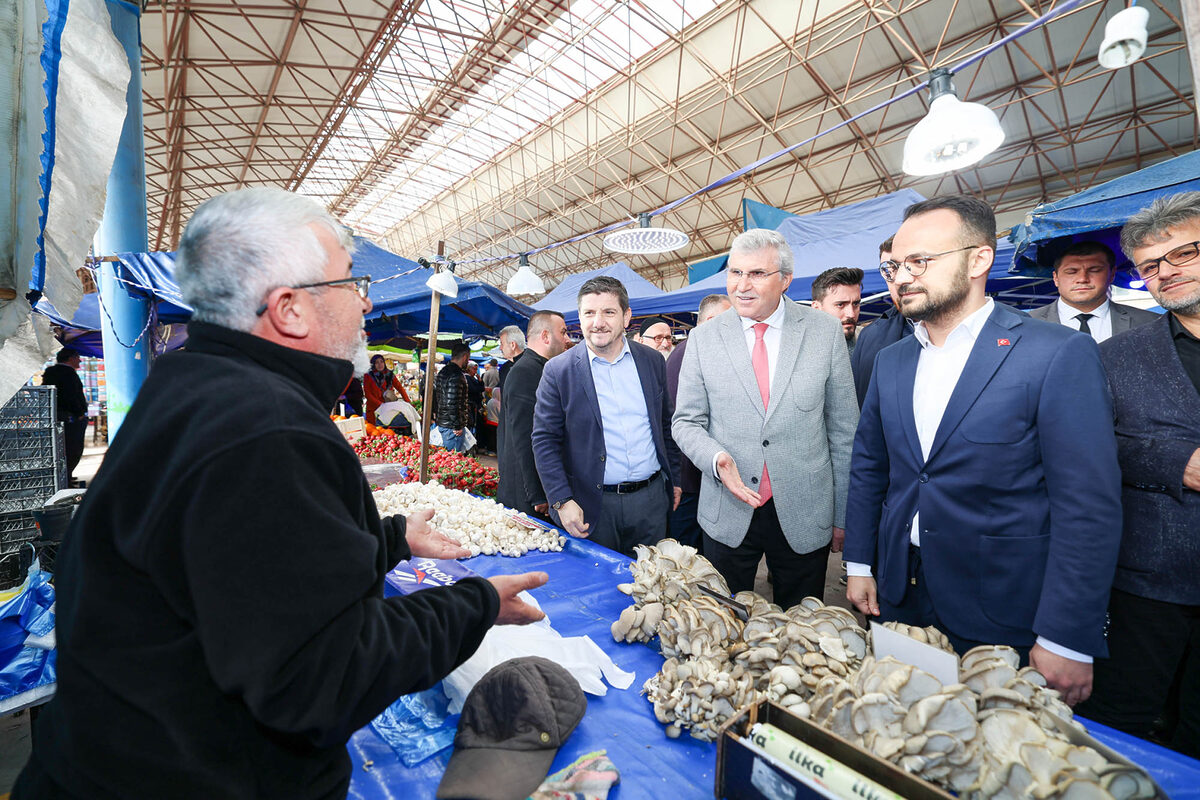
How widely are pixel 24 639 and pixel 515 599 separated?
2.38 meters

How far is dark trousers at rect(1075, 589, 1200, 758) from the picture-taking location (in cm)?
157

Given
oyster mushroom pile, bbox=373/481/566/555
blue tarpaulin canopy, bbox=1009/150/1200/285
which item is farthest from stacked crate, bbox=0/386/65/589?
blue tarpaulin canopy, bbox=1009/150/1200/285

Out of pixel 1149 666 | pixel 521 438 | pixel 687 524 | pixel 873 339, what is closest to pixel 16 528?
pixel 521 438

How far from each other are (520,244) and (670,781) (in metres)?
24.0

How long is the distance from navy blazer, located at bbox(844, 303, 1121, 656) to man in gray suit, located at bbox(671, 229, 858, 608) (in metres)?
0.39

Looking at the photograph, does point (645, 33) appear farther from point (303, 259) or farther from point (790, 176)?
point (303, 259)

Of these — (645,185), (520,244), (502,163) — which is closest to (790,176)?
(645,185)

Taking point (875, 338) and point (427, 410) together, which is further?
point (427, 410)

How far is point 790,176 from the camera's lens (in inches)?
585

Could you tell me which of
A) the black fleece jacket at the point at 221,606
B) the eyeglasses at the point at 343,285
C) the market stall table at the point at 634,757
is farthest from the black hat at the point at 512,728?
the eyeglasses at the point at 343,285

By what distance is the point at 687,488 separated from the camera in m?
3.66

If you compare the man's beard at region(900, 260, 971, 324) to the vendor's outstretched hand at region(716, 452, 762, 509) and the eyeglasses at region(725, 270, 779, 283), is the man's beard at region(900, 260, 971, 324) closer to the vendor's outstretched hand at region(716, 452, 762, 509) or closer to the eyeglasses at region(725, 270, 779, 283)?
the eyeglasses at region(725, 270, 779, 283)

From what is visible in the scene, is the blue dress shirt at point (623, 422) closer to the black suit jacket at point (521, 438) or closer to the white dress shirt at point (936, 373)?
the black suit jacket at point (521, 438)

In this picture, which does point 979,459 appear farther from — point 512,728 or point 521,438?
point 521,438
